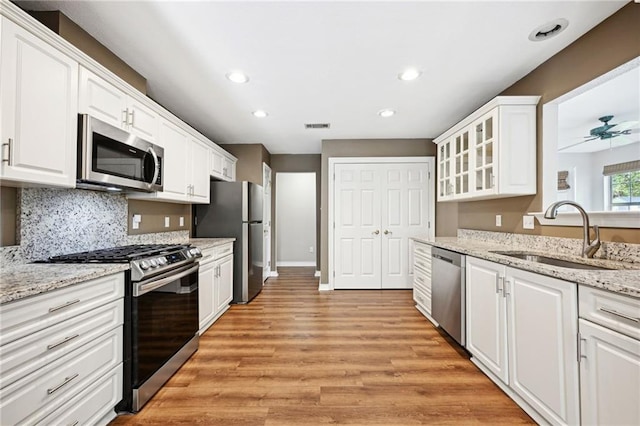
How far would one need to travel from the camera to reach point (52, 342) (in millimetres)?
1244

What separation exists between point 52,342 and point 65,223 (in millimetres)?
993

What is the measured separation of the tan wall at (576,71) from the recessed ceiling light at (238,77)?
8.23 feet

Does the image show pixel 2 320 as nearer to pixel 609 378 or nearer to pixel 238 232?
pixel 609 378

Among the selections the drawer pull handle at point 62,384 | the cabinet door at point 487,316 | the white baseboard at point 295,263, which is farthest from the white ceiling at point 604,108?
the white baseboard at point 295,263

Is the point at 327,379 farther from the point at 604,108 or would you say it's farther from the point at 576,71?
the point at 604,108

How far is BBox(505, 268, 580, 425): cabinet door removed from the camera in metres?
1.36

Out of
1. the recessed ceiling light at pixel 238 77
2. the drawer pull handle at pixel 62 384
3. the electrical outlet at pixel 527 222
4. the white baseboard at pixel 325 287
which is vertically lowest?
the white baseboard at pixel 325 287

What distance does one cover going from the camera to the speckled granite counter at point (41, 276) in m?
1.11

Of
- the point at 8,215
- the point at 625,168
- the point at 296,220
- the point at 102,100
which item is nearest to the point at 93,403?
the point at 8,215

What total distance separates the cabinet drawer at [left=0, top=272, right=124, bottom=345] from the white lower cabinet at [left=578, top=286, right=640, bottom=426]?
2.35 m

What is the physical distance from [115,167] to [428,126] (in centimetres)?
370

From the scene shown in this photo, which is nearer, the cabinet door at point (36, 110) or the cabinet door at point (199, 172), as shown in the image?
the cabinet door at point (36, 110)

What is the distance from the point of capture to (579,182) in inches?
172

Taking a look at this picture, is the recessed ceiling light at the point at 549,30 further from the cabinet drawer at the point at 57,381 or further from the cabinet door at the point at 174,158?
the cabinet drawer at the point at 57,381
